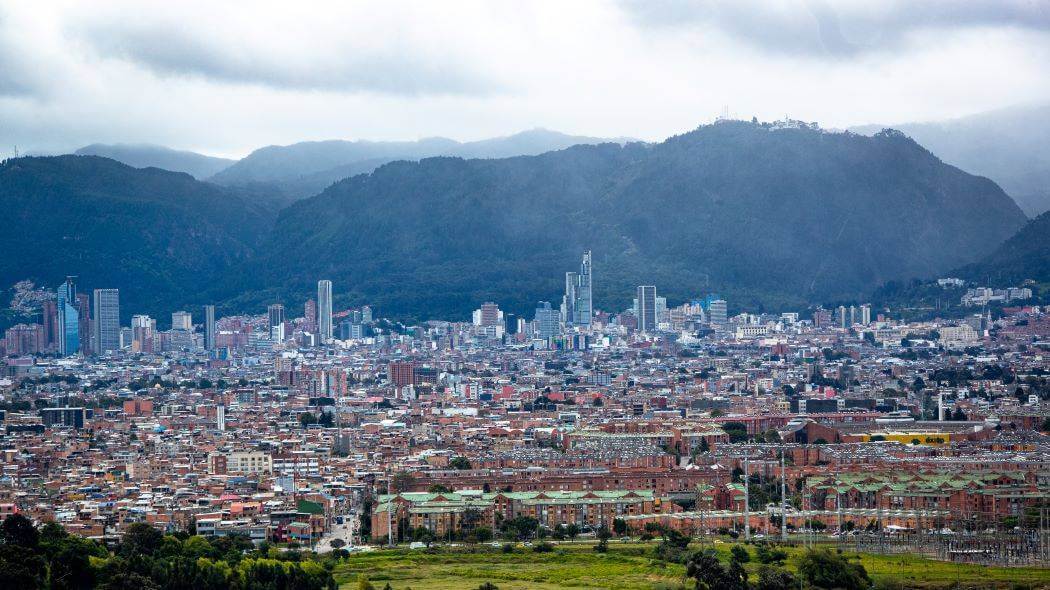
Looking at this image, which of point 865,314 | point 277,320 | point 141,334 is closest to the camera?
point 865,314

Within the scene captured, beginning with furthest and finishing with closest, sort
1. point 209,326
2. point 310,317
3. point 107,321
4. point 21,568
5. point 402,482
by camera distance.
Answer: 1. point 310,317
2. point 209,326
3. point 107,321
4. point 402,482
5. point 21,568

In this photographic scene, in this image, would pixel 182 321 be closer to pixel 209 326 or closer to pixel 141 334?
pixel 209 326

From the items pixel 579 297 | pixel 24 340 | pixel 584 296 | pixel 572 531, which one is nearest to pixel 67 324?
pixel 24 340

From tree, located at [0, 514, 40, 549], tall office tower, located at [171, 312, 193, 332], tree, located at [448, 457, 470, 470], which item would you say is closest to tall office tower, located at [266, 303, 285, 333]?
tall office tower, located at [171, 312, 193, 332]

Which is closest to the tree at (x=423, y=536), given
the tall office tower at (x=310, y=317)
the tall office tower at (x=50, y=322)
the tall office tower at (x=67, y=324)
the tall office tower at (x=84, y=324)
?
the tall office tower at (x=67, y=324)

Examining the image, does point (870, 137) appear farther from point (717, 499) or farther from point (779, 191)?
point (717, 499)

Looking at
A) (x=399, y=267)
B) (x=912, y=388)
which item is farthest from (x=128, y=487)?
(x=399, y=267)

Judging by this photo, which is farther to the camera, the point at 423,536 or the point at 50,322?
the point at 50,322
